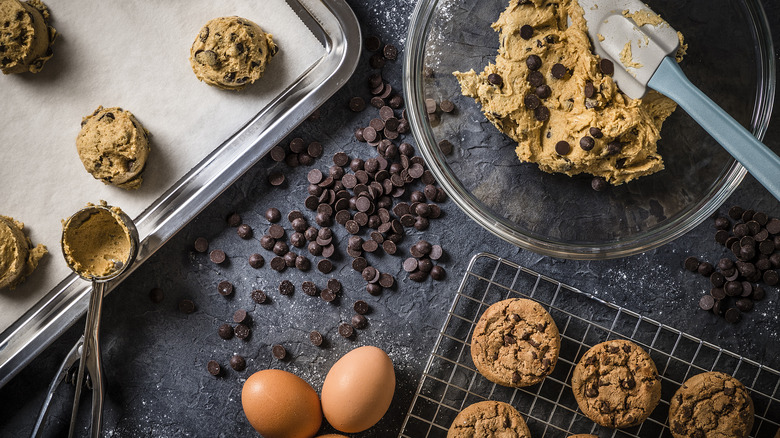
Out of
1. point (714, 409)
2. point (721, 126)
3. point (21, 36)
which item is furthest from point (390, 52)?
point (714, 409)

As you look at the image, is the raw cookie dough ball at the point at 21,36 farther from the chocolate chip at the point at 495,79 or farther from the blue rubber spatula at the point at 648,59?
the blue rubber spatula at the point at 648,59

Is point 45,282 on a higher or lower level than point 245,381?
higher

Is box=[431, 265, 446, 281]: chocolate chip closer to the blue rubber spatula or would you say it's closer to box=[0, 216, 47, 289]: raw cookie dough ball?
the blue rubber spatula

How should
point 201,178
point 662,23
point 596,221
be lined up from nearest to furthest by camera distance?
point 662,23, point 596,221, point 201,178

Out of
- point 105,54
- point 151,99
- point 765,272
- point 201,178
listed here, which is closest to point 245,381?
point 201,178

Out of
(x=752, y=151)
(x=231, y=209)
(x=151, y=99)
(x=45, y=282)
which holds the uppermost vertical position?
(x=752, y=151)

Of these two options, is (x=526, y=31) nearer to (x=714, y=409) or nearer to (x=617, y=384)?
(x=617, y=384)

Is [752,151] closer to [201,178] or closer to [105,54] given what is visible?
[201,178]
